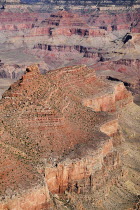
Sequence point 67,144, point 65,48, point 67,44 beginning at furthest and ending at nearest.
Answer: point 67,44, point 65,48, point 67,144

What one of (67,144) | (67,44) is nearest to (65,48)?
(67,44)

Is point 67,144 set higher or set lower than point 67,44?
higher

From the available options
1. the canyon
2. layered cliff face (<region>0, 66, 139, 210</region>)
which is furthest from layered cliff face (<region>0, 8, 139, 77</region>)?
layered cliff face (<region>0, 66, 139, 210</region>)

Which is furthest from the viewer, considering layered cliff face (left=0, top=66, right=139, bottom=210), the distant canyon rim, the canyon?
the canyon

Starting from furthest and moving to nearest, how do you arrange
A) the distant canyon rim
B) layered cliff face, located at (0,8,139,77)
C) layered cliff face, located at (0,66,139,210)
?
layered cliff face, located at (0,8,139,77) → the distant canyon rim → layered cliff face, located at (0,66,139,210)

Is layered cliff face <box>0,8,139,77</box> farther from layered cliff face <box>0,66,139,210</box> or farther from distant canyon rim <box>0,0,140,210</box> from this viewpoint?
layered cliff face <box>0,66,139,210</box>

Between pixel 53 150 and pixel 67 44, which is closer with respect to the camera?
pixel 53 150

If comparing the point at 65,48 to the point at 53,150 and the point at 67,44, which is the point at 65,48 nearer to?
the point at 67,44

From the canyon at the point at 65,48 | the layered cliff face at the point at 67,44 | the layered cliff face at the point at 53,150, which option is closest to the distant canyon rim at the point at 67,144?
the layered cliff face at the point at 53,150
